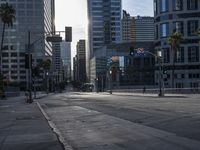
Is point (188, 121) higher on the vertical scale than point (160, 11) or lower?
lower

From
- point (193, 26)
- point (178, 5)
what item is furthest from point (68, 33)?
point (178, 5)

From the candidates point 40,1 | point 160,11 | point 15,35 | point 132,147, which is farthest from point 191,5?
point 132,147

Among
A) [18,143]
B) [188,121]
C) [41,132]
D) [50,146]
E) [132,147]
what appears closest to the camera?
[132,147]

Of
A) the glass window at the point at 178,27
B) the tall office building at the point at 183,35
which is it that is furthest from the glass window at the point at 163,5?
the glass window at the point at 178,27

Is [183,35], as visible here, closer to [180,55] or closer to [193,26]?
[193,26]

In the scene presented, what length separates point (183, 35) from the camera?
438 feet

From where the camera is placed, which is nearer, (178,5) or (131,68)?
(178,5)

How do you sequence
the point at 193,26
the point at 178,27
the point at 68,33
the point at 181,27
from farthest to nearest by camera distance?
the point at 178,27
the point at 181,27
the point at 193,26
the point at 68,33

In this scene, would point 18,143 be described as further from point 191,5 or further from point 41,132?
point 191,5

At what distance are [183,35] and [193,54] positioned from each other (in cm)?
578

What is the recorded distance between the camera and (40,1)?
15825 cm

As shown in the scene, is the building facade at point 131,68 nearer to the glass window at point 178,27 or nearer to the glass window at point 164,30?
the glass window at point 164,30

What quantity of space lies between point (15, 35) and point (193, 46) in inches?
2822

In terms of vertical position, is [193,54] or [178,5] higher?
[178,5]
